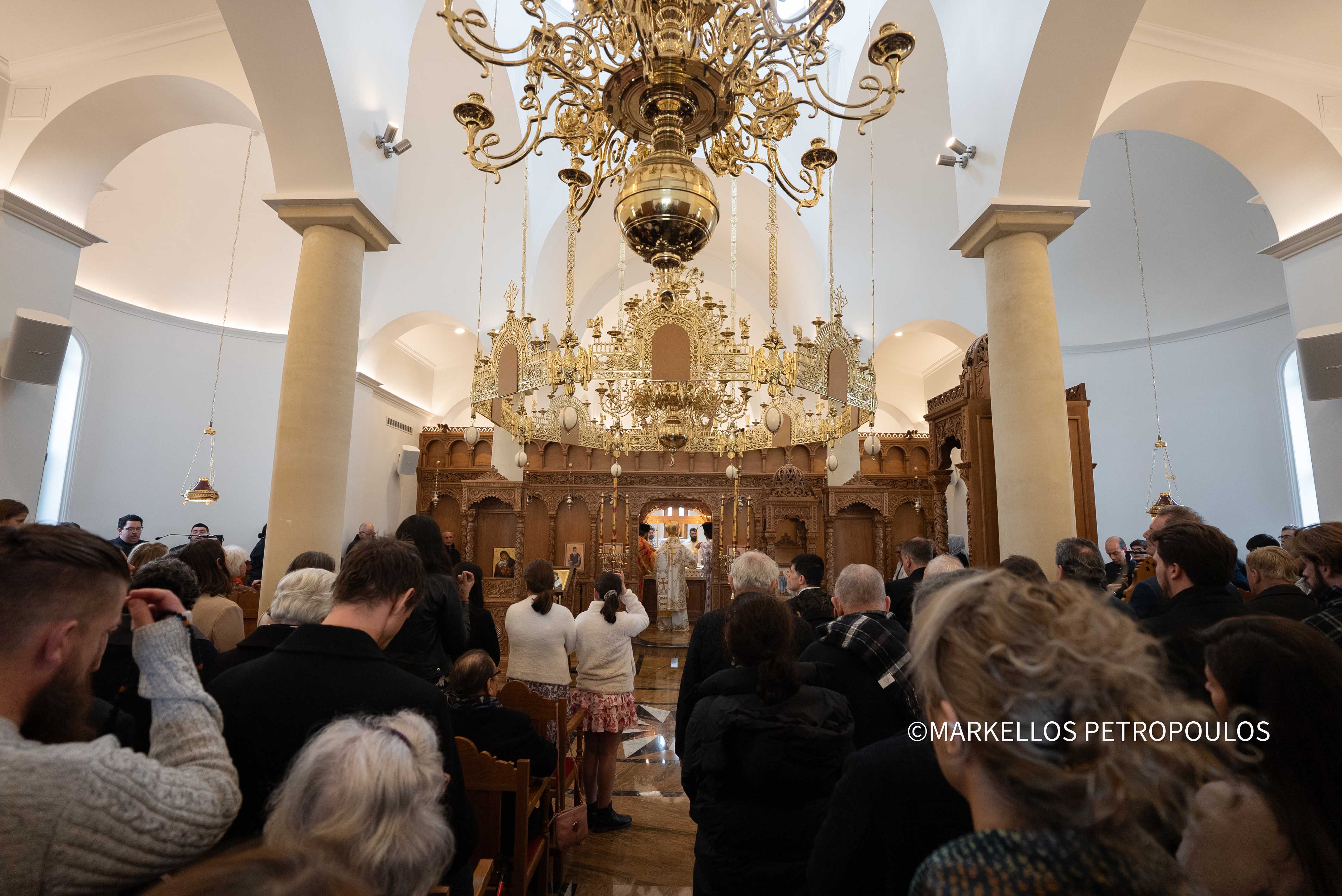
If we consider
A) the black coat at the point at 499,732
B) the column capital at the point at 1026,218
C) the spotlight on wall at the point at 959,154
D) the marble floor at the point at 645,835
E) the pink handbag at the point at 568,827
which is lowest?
the marble floor at the point at 645,835

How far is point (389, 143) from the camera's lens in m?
5.34

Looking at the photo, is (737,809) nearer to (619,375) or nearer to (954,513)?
(619,375)

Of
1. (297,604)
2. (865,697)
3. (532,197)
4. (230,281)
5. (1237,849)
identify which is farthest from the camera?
(532,197)

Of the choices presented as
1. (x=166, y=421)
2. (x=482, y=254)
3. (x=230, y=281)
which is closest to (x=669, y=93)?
(x=482, y=254)

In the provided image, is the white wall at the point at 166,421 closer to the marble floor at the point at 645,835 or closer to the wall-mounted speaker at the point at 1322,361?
the marble floor at the point at 645,835

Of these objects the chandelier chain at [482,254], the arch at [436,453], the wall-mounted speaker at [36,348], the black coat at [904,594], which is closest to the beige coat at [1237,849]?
the black coat at [904,594]

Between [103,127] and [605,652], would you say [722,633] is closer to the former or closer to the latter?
[605,652]

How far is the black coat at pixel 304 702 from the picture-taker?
1.42 meters

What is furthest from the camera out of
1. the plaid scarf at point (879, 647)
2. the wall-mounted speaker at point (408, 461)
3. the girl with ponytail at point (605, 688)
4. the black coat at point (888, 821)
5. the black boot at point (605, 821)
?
the wall-mounted speaker at point (408, 461)

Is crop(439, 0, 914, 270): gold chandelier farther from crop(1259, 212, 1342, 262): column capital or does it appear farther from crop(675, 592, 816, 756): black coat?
crop(1259, 212, 1342, 262): column capital

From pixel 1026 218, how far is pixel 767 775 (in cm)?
453

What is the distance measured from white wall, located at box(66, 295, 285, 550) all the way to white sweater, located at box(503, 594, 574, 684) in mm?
6440

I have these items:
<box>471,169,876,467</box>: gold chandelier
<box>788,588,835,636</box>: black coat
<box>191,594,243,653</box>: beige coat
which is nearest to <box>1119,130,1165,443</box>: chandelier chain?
<box>471,169,876,467</box>: gold chandelier

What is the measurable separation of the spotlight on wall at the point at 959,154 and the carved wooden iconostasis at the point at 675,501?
8784 mm
